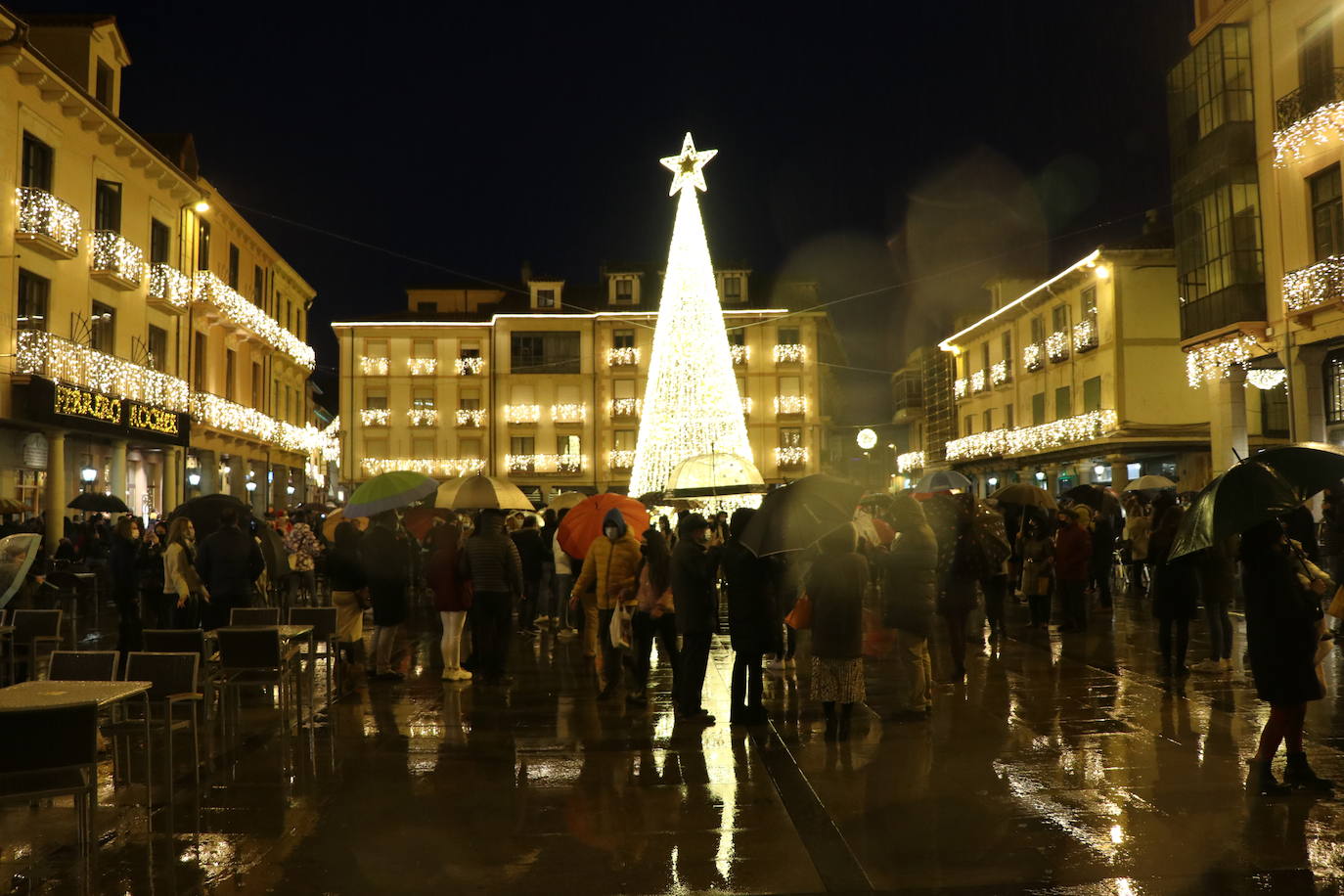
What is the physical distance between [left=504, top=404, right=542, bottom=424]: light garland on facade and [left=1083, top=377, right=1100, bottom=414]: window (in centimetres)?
2629

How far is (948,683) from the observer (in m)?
11.0

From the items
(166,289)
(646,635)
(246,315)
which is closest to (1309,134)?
(646,635)

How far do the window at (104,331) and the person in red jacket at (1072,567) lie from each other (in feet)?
65.9

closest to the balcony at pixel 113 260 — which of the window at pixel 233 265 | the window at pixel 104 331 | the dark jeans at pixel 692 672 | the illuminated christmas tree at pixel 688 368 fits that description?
the window at pixel 104 331

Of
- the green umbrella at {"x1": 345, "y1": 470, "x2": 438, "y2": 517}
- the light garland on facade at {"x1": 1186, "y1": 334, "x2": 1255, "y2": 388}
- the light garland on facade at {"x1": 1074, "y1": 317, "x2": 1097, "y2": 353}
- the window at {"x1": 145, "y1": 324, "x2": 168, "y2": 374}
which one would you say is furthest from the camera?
the light garland on facade at {"x1": 1074, "y1": 317, "x2": 1097, "y2": 353}

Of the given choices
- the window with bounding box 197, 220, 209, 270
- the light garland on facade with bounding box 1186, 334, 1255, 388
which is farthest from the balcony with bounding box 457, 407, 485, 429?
the light garland on facade with bounding box 1186, 334, 1255, 388

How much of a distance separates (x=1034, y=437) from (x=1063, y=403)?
156 cm

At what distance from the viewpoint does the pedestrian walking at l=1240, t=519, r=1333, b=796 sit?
21.4ft

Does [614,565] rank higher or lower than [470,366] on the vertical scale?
lower

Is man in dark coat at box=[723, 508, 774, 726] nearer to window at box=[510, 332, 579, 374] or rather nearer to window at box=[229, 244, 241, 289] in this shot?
window at box=[229, 244, 241, 289]

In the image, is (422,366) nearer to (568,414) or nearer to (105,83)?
(568,414)

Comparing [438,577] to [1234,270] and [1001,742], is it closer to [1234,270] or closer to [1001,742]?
[1001,742]

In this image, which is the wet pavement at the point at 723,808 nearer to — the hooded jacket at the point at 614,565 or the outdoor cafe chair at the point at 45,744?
the outdoor cafe chair at the point at 45,744

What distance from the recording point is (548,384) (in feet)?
175
